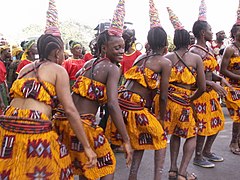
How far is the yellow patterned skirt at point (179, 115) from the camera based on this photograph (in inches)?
150

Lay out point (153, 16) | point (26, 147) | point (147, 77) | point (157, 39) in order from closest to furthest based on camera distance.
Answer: point (26, 147) < point (147, 77) < point (157, 39) < point (153, 16)

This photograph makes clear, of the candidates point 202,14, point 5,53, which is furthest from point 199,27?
point 5,53

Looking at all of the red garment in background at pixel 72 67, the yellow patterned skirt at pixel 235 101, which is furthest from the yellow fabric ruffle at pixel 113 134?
the red garment in background at pixel 72 67

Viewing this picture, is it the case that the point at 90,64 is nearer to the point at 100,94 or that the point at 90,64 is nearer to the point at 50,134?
the point at 100,94

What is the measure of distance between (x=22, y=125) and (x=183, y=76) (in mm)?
1940

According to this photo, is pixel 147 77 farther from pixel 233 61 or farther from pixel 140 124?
pixel 233 61

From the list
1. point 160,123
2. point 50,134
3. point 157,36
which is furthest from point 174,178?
point 50,134

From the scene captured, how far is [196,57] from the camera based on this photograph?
12.5ft

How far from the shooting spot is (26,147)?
2.41 m

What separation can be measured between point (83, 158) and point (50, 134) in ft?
1.33

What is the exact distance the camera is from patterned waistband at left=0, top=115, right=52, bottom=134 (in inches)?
95.7

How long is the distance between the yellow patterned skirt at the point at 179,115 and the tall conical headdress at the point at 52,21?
5.27 ft

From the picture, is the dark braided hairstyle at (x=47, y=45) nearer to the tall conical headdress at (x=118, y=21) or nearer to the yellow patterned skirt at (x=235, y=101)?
the tall conical headdress at (x=118, y=21)

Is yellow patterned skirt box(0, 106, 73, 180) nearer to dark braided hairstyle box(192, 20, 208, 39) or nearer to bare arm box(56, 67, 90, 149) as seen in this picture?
bare arm box(56, 67, 90, 149)
